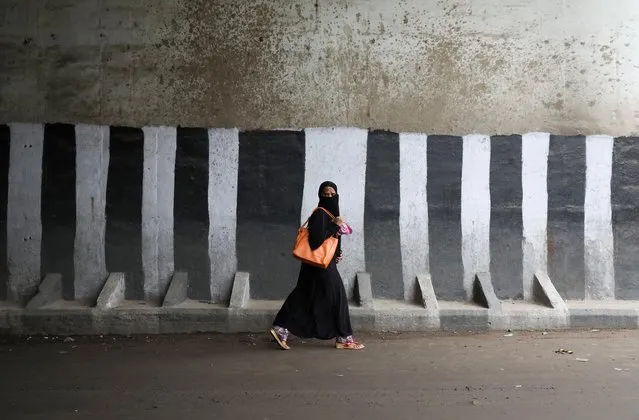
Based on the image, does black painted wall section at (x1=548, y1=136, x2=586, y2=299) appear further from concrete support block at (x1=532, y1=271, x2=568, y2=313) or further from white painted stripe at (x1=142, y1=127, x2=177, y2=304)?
white painted stripe at (x1=142, y1=127, x2=177, y2=304)

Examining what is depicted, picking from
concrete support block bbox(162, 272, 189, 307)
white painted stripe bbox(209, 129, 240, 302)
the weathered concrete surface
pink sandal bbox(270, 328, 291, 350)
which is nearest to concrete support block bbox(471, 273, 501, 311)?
the weathered concrete surface

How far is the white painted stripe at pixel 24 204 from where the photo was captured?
981 cm

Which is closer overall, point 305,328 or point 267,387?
point 267,387

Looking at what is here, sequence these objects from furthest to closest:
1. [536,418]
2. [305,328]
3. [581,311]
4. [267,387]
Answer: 1. [581,311]
2. [305,328]
3. [267,387]
4. [536,418]

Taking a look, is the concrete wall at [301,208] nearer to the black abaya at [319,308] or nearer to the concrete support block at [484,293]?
the concrete support block at [484,293]

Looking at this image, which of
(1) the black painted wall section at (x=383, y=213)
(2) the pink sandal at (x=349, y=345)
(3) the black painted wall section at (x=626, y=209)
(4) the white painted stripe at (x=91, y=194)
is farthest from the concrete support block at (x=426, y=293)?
(4) the white painted stripe at (x=91, y=194)

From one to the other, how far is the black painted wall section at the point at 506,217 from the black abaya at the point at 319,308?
102 inches

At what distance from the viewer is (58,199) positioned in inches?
390

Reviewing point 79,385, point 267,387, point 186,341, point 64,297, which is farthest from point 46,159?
point 267,387

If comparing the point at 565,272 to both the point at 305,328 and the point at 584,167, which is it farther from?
the point at 305,328

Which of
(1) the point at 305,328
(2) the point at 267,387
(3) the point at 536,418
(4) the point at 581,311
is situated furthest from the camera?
(4) the point at 581,311

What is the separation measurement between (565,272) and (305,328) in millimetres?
3808

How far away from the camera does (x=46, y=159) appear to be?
32.6ft

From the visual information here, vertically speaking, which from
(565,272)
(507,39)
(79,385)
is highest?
(507,39)
